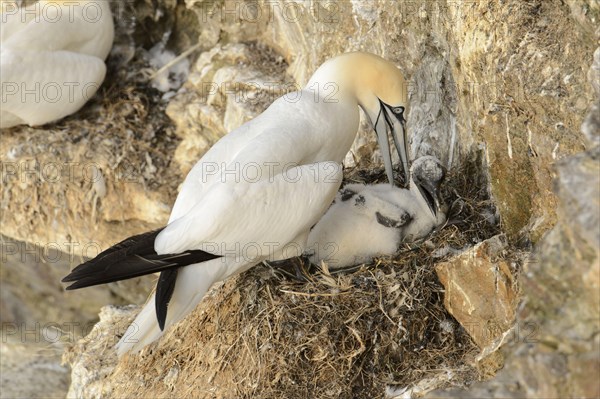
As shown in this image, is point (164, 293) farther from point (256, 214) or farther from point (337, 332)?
point (337, 332)

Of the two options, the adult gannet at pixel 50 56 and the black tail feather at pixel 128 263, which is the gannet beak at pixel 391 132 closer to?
the black tail feather at pixel 128 263

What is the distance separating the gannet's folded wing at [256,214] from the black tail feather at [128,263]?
0.04 meters

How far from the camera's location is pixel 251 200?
454cm

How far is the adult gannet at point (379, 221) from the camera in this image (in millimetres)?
5027

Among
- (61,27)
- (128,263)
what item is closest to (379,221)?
(128,263)

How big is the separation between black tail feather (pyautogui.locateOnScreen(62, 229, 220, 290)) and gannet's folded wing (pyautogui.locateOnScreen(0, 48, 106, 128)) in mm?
3010

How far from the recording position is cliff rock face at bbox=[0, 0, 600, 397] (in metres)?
2.98

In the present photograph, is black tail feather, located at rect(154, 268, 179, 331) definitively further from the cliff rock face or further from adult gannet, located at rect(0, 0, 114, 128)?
adult gannet, located at rect(0, 0, 114, 128)

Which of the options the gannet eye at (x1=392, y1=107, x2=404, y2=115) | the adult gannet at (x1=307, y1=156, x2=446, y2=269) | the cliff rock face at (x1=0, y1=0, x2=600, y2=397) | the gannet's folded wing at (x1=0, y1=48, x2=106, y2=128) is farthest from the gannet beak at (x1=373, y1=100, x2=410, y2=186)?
the gannet's folded wing at (x1=0, y1=48, x2=106, y2=128)

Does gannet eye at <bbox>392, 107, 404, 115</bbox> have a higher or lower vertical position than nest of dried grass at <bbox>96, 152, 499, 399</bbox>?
higher

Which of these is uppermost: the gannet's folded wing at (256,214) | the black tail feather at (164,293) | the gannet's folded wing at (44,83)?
the gannet's folded wing at (256,214)

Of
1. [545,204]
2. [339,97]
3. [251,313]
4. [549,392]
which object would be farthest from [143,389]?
[549,392]

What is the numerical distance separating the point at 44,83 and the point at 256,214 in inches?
125

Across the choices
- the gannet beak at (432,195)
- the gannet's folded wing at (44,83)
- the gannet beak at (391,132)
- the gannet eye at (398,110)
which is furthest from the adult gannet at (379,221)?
the gannet's folded wing at (44,83)
